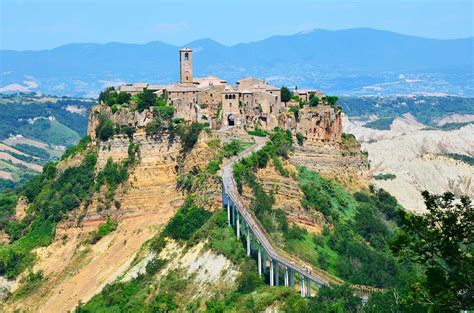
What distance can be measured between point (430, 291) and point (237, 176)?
26.5 m

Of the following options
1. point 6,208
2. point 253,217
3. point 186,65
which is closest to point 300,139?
point 186,65

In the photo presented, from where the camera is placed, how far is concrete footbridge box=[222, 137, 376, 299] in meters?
37.0

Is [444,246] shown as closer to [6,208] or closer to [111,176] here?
[111,176]

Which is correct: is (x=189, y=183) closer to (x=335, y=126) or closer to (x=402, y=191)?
(x=335, y=126)

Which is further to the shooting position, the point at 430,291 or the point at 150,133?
the point at 150,133

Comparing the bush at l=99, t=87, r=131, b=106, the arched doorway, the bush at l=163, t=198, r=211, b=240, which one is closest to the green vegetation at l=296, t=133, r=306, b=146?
the arched doorway

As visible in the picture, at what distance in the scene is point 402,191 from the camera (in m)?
84.1

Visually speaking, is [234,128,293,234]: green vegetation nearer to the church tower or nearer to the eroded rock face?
the eroded rock face

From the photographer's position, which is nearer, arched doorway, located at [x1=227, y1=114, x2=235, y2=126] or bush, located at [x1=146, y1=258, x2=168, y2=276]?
bush, located at [x1=146, y1=258, x2=168, y2=276]

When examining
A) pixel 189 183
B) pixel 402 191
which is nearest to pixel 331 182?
pixel 189 183

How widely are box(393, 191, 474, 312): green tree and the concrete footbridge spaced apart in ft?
45.4

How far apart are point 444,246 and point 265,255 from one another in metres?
18.9

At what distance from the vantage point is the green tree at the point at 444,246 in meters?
21.5

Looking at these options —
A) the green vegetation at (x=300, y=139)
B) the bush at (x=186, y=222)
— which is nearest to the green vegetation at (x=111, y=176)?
the bush at (x=186, y=222)
